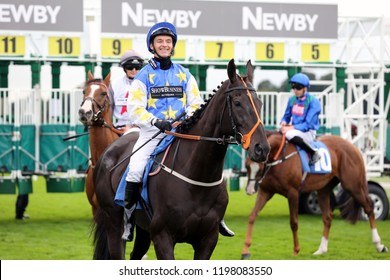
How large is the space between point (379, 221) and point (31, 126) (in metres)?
5.61

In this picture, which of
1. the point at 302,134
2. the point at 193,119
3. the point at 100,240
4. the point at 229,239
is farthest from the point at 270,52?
the point at 193,119

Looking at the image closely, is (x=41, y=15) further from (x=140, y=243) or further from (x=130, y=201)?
(x=130, y=201)

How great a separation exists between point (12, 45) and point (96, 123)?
4.93m

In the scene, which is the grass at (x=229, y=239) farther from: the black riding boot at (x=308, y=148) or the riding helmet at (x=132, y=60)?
the riding helmet at (x=132, y=60)

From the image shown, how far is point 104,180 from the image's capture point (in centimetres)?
708

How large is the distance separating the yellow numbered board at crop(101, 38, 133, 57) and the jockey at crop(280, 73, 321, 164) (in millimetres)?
3297

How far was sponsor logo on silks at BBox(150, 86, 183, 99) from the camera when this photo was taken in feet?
20.4

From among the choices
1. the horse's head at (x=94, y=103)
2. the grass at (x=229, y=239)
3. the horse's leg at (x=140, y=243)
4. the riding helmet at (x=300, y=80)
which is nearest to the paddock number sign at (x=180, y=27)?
the grass at (x=229, y=239)

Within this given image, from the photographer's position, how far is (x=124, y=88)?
9.04 meters

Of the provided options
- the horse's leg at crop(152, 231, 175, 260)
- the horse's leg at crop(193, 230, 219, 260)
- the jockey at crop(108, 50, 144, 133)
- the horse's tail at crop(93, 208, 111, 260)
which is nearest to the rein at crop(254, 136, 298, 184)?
the jockey at crop(108, 50, 144, 133)

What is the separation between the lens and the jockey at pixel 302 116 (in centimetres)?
1095

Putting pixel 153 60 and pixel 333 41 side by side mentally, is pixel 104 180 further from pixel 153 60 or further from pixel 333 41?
pixel 333 41

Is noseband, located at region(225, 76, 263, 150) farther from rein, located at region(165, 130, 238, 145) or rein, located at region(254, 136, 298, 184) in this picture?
rein, located at region(254, 136, 298, 184)

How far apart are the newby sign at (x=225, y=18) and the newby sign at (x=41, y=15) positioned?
1.49ft
